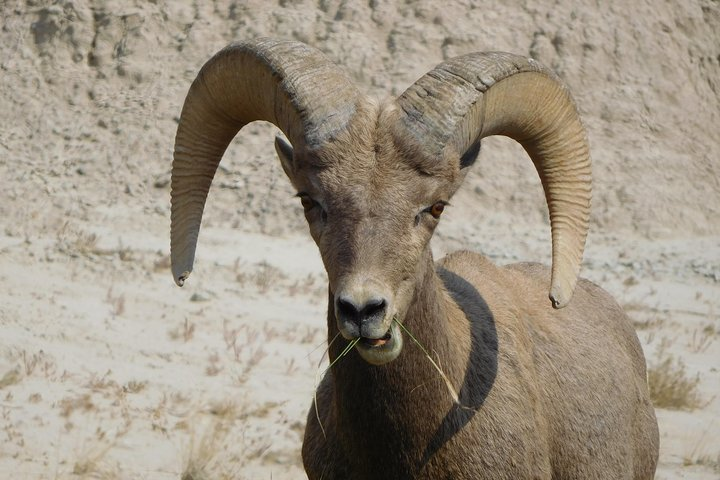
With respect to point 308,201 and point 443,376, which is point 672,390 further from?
point 308,201

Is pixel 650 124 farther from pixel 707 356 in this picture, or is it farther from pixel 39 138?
pixel 39 138

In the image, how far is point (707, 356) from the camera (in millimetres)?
14375

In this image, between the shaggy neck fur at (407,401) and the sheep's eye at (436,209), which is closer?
the sheep's eye at (436,209)

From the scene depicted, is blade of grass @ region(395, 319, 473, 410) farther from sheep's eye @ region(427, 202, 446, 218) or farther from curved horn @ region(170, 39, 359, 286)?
curved horn @ region(170, 39, 359, 286)

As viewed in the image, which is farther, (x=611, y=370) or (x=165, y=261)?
(x=165, y=261)

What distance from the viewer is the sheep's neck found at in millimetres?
5383

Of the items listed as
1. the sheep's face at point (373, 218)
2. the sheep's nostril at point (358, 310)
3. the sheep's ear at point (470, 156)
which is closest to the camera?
the sheep's nostril at point (358, 310)

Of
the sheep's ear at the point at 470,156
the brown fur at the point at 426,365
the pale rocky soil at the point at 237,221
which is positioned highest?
the sheep's ear at the point at 470,156

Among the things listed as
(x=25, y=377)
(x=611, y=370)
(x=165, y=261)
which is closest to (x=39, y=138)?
(x=165, y=261)

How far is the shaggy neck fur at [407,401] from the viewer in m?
5.38

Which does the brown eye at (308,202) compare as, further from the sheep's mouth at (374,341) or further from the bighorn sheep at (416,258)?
the sheep's mouth at (374,341)

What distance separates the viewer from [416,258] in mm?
5078

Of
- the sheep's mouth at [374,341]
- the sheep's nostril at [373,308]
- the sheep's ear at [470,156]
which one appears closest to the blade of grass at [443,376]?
the sheep's mouth at [374,341]

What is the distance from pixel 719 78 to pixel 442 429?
76.1ft
